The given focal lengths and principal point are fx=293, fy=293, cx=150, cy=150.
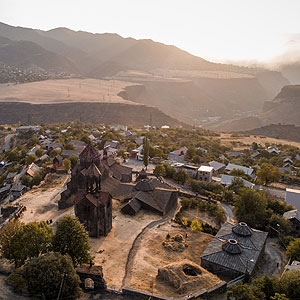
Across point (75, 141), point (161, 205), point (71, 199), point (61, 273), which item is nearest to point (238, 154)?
point (75, 141)

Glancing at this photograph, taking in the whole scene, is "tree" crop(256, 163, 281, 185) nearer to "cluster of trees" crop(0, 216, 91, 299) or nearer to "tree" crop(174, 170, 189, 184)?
"tree" crop(174, 170, 189, 184)

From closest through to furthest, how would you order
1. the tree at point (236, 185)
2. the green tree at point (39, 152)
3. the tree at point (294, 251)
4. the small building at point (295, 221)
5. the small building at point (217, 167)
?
the tree at point (294, 251), the small building at point (295, 221), the tree at point (236, 185), the small building at point (217, 167), the green tree at point (39, 152)

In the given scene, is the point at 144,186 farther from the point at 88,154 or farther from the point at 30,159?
the point at 30,159

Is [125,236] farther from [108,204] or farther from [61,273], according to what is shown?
[61,273]

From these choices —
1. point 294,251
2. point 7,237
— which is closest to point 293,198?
point 294,251

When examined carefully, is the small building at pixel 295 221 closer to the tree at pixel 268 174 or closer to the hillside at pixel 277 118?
the tree at pixel 268 174

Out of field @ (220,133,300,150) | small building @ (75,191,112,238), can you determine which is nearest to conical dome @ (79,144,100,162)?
small building @ (75,191,112,238)

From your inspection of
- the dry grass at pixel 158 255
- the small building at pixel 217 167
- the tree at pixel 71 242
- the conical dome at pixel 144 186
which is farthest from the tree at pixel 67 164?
the small building at pixel 217 167
